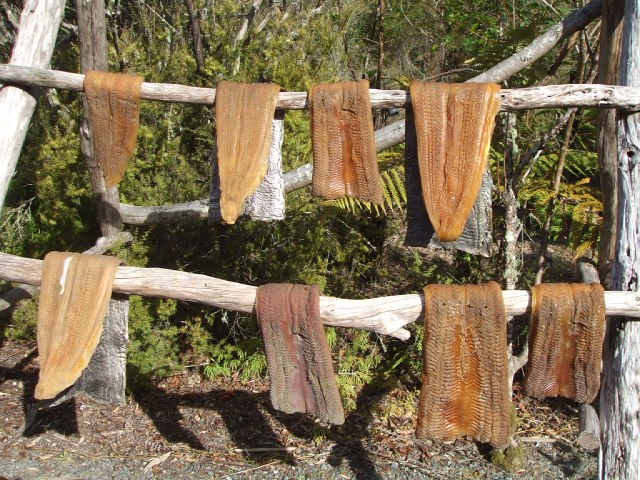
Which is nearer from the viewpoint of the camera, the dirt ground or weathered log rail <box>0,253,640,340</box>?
weathered log rail <box>0,253,640,340</box>

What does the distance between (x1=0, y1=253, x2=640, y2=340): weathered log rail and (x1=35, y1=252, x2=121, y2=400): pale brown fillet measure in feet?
0.28

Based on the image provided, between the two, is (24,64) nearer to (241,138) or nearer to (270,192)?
(241,138)

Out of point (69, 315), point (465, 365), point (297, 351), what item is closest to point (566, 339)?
point (465, 365)

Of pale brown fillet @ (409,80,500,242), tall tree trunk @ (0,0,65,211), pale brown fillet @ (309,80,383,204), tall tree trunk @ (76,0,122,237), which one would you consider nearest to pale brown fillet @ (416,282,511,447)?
pale brown fillet @ (409,80,500,242)

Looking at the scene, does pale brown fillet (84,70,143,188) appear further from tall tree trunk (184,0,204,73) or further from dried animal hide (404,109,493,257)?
tall tree trunk (184,0,204,73)

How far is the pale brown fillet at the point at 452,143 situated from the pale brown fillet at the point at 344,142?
190mm

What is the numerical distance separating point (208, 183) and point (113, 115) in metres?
2.48

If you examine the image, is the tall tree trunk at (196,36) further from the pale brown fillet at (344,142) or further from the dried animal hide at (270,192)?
the pale brown fillet at (344,142)

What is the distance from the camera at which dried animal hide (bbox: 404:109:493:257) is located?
7.40 ft

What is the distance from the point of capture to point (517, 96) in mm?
2180

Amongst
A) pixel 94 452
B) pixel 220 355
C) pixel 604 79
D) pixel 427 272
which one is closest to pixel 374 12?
pixel 427 272

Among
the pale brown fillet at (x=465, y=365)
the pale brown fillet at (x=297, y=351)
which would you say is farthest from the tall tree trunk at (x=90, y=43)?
the pale brown fillet at (x=465, y=365)

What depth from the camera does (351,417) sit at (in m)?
4.73

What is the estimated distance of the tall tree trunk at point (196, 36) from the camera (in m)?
4.43
